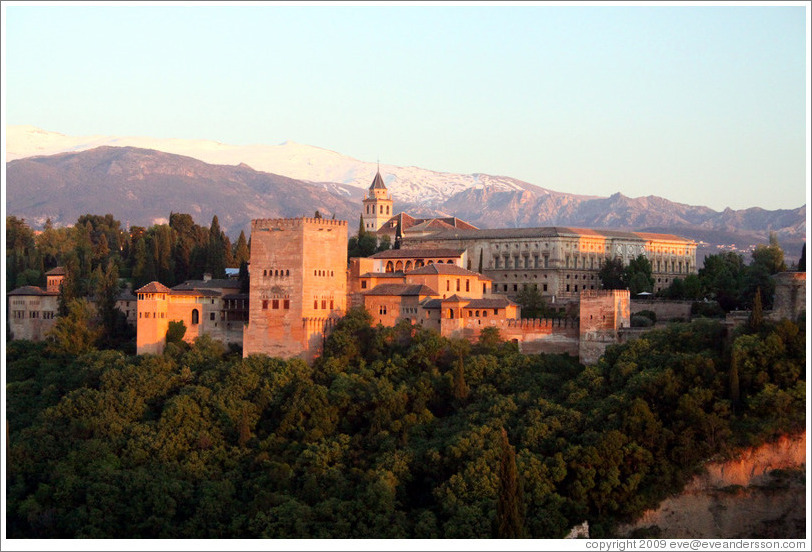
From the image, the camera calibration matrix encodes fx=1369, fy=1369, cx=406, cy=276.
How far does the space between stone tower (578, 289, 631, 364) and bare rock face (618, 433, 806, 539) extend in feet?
26.5

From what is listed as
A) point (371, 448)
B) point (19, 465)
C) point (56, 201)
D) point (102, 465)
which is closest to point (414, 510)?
point (371, 448)

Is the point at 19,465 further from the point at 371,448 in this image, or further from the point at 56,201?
the point at 56,201

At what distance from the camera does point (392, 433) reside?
139 ft

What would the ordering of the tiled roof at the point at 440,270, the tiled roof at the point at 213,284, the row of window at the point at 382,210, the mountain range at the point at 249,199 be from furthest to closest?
the mountain range at the point at 249,199 < the row of window at the point at 382,210 < the tiled roof at the point at 213,284 < the tiled roof at the point at 440,270

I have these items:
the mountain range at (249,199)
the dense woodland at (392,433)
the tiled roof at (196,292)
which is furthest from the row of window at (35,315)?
the mountain range at (249,199)

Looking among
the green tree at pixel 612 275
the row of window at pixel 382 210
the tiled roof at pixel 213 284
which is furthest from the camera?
the row of window at pixel 382 210

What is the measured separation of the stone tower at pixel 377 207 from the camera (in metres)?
84.4

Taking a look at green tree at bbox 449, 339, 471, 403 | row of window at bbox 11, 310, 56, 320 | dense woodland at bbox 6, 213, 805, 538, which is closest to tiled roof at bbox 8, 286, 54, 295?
row of window at bbox 11, 310, 56, 320

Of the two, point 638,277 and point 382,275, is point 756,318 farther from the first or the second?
point 638,277

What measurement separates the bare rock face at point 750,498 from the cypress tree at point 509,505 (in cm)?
502

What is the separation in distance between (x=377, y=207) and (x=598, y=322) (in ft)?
132

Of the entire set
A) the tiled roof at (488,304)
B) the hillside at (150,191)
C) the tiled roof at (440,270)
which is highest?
the hillside at (150,191)

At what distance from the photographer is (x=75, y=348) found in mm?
51969

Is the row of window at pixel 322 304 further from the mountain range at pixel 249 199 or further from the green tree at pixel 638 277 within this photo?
the mountain range at pixel 249 199
